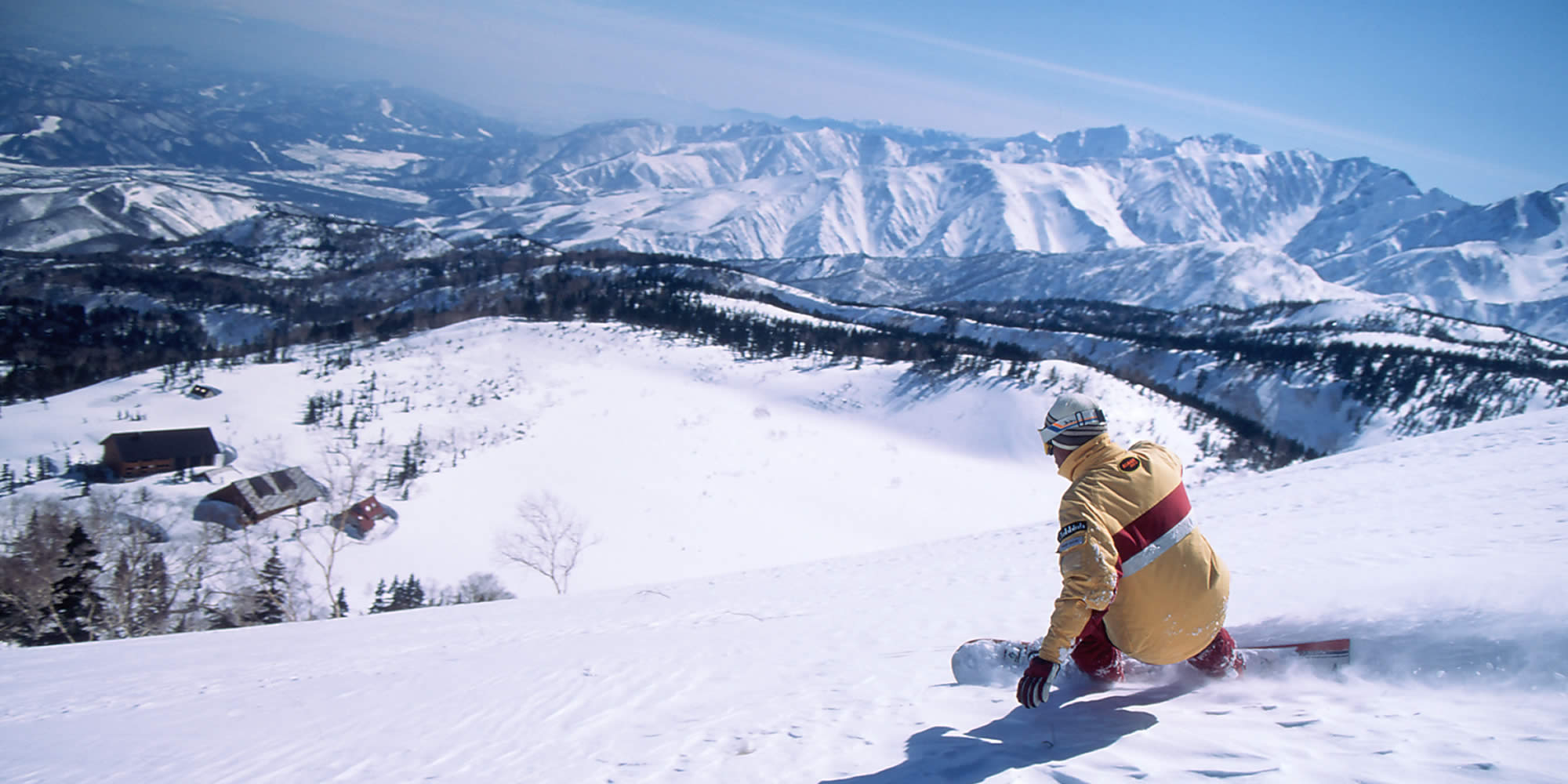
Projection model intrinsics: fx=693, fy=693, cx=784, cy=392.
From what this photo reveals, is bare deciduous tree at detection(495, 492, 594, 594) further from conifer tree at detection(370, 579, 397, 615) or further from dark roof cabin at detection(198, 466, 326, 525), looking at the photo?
dark roof cabin at detection(198, 466, 326, 525)

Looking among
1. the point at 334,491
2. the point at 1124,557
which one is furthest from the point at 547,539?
the point at 1124,557

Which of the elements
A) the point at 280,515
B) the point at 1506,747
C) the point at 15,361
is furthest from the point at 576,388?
the point at 15,361

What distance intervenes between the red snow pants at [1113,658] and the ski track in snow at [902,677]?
121 millimetres

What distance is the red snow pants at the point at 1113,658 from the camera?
16.4ft

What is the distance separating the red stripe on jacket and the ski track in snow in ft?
3.68

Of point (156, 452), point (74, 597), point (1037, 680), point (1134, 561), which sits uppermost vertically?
point (1134, 561)

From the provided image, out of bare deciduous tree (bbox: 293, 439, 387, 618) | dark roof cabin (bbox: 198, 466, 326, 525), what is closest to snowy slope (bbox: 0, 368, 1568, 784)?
bare deciduous tree (bbox: 293, 439, 387, 618)

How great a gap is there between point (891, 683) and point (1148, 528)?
11.4 ft

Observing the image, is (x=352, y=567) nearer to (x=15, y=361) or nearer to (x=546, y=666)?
(x=546, y=666)

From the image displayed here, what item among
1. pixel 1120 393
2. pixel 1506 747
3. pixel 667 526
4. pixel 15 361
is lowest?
pixel 15 361

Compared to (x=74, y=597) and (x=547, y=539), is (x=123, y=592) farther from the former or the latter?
(x=547, y=539)

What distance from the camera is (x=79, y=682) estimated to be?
10.5 meters

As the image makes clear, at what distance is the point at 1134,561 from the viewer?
13.4ft

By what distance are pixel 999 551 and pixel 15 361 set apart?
14884cm
